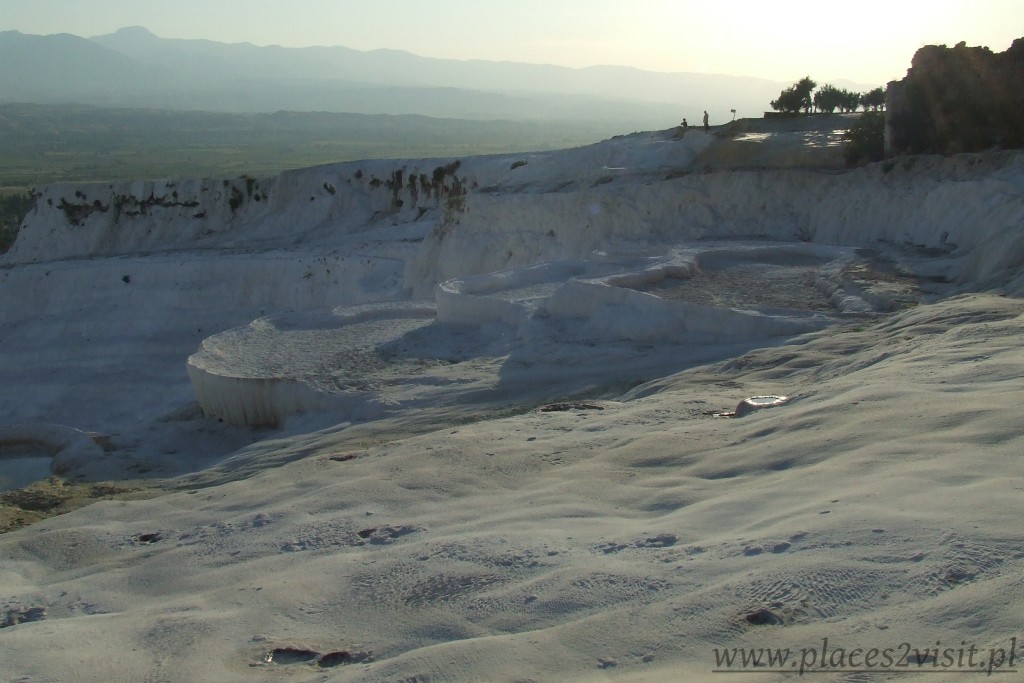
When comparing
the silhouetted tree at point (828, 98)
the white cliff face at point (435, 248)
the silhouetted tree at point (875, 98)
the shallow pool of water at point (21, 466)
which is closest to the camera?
the shallow pool of water at point (21, 466)

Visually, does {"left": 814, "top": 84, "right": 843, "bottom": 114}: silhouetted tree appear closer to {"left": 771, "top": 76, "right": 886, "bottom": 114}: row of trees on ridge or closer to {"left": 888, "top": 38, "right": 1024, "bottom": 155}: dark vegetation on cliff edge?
{"left": 771, "top": 76, "right": 886, "bottom": 114}: row of trees on ridge

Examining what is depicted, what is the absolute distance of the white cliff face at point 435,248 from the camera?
476 inches

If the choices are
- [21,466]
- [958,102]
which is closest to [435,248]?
[958,102]

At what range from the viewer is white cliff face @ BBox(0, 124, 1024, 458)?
39.7 feet

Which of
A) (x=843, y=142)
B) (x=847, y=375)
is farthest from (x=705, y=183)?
(x=847, y=375)

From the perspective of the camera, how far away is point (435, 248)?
921 inches

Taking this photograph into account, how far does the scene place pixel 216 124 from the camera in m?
151

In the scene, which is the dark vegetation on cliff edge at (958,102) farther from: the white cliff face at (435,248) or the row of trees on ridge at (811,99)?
the row of trees on ridge at (811,99)

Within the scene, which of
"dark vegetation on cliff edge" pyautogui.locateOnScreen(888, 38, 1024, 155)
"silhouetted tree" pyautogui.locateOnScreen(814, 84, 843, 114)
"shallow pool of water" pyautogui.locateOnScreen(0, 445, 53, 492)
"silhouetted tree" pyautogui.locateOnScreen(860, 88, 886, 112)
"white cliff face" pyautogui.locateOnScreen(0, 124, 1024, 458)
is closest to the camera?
"shallow pool of water" pyautogui.locateOnScreen(0, 445, 53, 492)

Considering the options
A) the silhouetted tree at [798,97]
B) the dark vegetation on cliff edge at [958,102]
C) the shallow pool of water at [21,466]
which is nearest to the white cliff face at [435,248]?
the dark vegetation on cliff edge at [958,102]

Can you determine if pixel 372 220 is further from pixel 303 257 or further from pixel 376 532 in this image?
pixel 376 532

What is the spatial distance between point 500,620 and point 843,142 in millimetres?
18336

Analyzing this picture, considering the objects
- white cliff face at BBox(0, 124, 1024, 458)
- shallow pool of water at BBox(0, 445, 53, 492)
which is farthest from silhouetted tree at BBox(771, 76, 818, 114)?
shallow pool of water at BBox(0, 445, 53, 492)

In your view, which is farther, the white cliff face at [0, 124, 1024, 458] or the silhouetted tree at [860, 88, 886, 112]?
the silhouetted tree at [860, 88, 886, 112]
